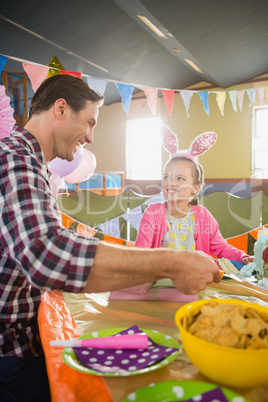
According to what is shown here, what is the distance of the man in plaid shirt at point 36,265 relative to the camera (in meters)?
0.71

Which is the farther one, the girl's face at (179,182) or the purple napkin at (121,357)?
the girl's face at (179,182)

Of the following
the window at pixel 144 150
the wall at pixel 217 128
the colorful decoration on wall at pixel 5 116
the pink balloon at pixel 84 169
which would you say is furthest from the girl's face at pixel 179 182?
the window at pixel 144 150

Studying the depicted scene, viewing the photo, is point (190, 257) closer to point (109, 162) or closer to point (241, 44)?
point (241, 44)

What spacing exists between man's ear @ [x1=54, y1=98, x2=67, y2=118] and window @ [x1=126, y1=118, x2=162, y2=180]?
8.46 meters

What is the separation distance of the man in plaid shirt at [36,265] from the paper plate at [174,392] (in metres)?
0.24

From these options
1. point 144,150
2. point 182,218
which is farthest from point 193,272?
point 144,150

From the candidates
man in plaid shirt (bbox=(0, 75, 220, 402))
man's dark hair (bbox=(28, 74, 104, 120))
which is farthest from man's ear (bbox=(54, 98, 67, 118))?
man in plaid shirt (bbox=(0, 75, 220, 402))

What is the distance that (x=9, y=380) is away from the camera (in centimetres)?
92

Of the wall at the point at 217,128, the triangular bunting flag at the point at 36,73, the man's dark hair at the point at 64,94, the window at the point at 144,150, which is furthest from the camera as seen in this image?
the window at the point at 144,150

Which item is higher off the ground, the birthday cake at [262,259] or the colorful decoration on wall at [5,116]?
the colorful decoration on wall at [5,116]

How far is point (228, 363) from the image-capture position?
0.52m

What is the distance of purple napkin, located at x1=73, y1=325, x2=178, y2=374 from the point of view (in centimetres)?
60

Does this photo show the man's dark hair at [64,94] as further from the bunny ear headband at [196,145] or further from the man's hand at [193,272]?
the bunny ear headband at [196,145]

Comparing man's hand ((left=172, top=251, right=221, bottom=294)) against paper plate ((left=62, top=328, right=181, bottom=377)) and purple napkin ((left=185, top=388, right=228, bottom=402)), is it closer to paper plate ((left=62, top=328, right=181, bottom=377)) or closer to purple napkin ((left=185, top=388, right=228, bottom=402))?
paper plate ((left=62, top=328, right=181, bottom=377))
